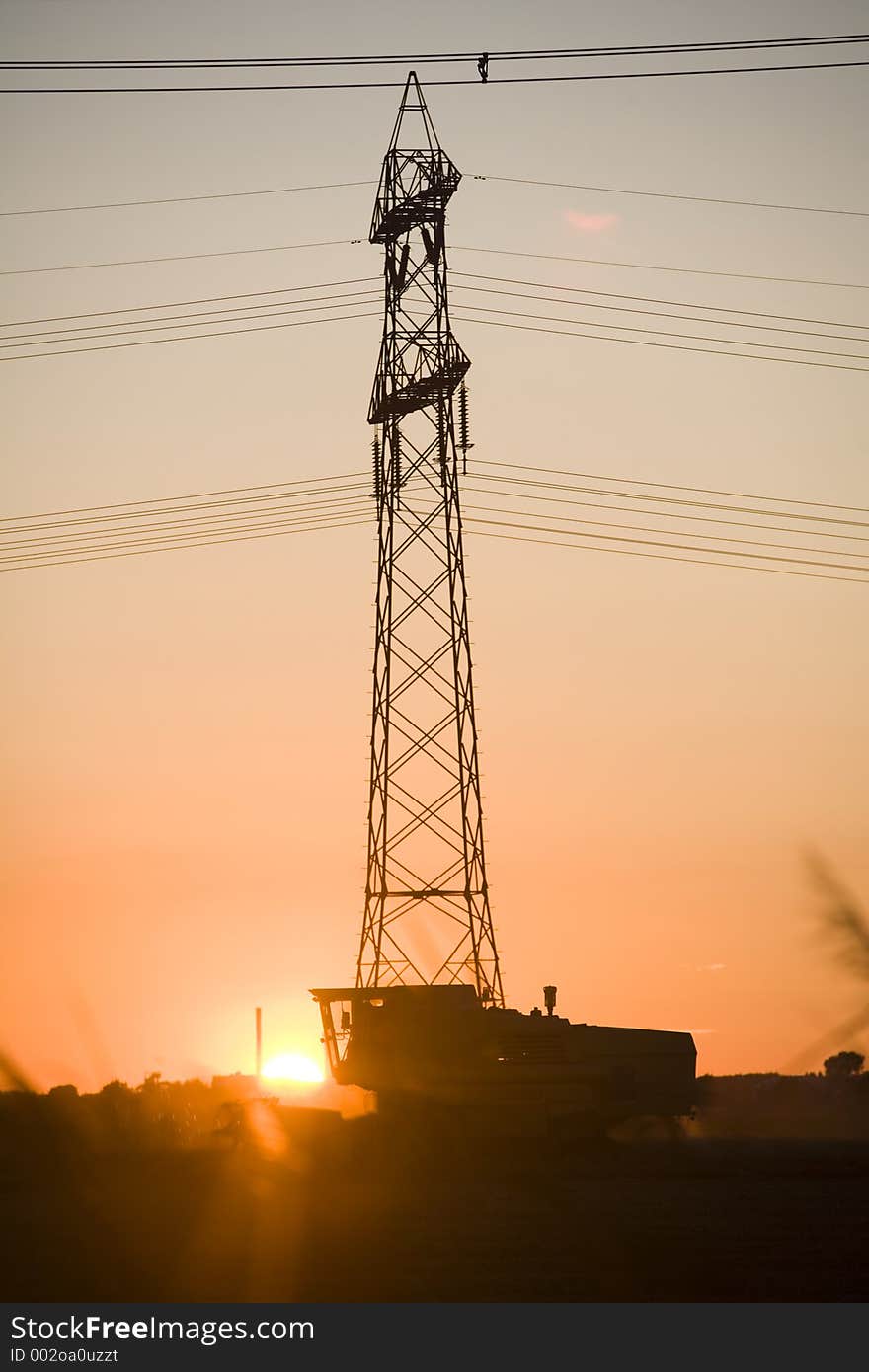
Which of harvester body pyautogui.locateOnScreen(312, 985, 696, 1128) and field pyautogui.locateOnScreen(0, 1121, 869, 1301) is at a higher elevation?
harvester body pyautogui.locateOnScreen(312, 985, 696, 1128)

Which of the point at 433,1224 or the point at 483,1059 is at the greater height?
the point at 483,1059

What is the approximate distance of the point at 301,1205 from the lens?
40906 millimetres

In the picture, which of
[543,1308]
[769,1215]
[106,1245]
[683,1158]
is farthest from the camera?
[683,1158]

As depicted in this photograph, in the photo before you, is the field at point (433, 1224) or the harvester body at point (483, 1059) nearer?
the field at point (433, 1224)

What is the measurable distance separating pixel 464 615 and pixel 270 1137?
18.4 metres

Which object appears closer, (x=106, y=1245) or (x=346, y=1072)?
(x=106, y=1245)

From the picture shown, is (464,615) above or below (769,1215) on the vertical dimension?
above

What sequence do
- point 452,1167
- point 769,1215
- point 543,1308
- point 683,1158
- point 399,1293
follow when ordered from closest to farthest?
point 543,1308 → point 399,1293 → point 769,1215 → point 452,1167 → point 683,1158

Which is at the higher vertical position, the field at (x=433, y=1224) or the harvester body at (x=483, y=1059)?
the harvester body at (x=483, y=1059)

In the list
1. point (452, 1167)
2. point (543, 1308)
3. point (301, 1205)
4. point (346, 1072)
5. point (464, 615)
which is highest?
point (464, 615)

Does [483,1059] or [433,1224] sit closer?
[433,1224]

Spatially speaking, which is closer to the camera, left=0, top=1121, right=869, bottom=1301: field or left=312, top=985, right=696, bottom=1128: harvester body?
left=0, top=1121, right=869, bottom=1301: field

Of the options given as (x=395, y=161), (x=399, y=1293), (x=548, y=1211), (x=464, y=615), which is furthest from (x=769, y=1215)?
(x=395, y=161)

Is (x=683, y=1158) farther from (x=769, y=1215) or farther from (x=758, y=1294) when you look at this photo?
(x=758, y=1294)
